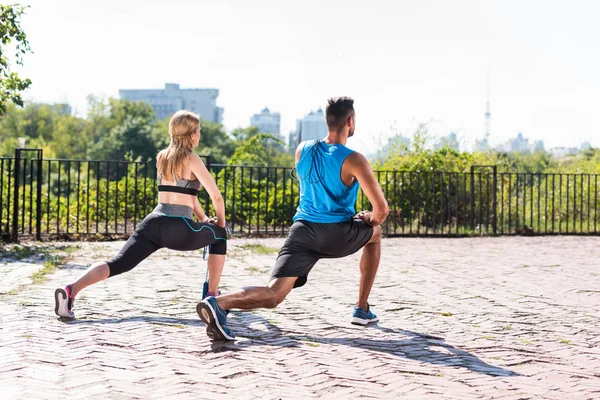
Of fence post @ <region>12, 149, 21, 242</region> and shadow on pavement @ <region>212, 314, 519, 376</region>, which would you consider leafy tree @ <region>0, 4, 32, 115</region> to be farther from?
shadow on pavement @ <region>212, 314, 519, 376</region>

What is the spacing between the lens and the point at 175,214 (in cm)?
557

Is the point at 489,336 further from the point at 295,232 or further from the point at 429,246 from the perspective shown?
the point at 429,246

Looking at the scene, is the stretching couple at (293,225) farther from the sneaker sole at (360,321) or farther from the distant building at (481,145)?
the distant building at (481,145)

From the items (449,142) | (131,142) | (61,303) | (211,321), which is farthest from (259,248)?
(131,142)

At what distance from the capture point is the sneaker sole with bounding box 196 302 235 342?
4.72 metres

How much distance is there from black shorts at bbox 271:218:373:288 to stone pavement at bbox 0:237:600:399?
464mm

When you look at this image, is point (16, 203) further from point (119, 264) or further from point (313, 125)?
point (313, 125)

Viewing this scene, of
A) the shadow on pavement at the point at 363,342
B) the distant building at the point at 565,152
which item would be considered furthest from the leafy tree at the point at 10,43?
the distant building at the point at 565,152

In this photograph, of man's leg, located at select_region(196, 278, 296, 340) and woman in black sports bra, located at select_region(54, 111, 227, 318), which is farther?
woman in black sports bra, located at select_region(54, 111, 227, 318)

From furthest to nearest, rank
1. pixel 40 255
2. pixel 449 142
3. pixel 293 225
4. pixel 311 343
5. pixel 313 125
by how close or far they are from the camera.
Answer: pixel 313 125, pixel 449 142, pixel 40 255, pixel 293 225, pixel 311 343

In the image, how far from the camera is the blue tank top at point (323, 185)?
508 cm

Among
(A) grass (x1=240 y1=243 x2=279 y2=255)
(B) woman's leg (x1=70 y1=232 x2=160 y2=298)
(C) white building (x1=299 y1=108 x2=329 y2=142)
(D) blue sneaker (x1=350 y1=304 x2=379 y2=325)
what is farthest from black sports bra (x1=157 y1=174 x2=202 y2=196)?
(C) white building (x1=299 y1=108 x2=329 y2=142)

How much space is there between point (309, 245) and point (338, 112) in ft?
3.02

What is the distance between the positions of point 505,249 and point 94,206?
28.3 feet
